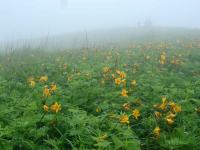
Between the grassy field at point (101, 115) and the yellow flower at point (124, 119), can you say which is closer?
the grassy field at point (101, 115)

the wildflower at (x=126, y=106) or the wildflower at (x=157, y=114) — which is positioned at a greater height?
the wildflower at (x=126, y=106)

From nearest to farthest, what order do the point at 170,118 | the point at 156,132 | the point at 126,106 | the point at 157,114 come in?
the point at 156,132 → the point at 170,118 → the point at 157,114 → the point at 126,106

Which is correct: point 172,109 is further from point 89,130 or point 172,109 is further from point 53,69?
point 53,69

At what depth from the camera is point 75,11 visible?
93.6 m

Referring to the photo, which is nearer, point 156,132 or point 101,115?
point 156,132

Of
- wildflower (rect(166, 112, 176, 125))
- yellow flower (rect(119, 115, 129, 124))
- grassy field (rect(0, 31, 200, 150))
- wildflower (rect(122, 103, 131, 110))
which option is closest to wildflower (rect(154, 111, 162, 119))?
grassy field (rect(0, 31, 200, 150))

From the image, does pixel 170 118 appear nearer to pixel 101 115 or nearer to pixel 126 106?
pixel 126 106

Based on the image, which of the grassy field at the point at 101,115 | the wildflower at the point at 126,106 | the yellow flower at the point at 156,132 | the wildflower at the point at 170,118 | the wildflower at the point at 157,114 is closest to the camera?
the grassy field at the point at 101,115

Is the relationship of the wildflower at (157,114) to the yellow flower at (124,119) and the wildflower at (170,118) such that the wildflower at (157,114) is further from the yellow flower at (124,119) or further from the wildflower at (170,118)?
the yellow flower at (124,119)

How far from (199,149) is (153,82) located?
8.02 feet

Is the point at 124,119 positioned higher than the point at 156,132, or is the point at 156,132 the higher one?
the point at 124,119

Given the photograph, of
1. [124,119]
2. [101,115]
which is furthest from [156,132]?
[101,115]

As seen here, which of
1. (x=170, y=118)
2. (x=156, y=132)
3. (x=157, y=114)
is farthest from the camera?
(x=157, y=114)

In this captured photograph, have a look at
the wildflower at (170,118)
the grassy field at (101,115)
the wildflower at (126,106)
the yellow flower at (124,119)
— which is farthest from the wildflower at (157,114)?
the yellow flower at (124,119)
